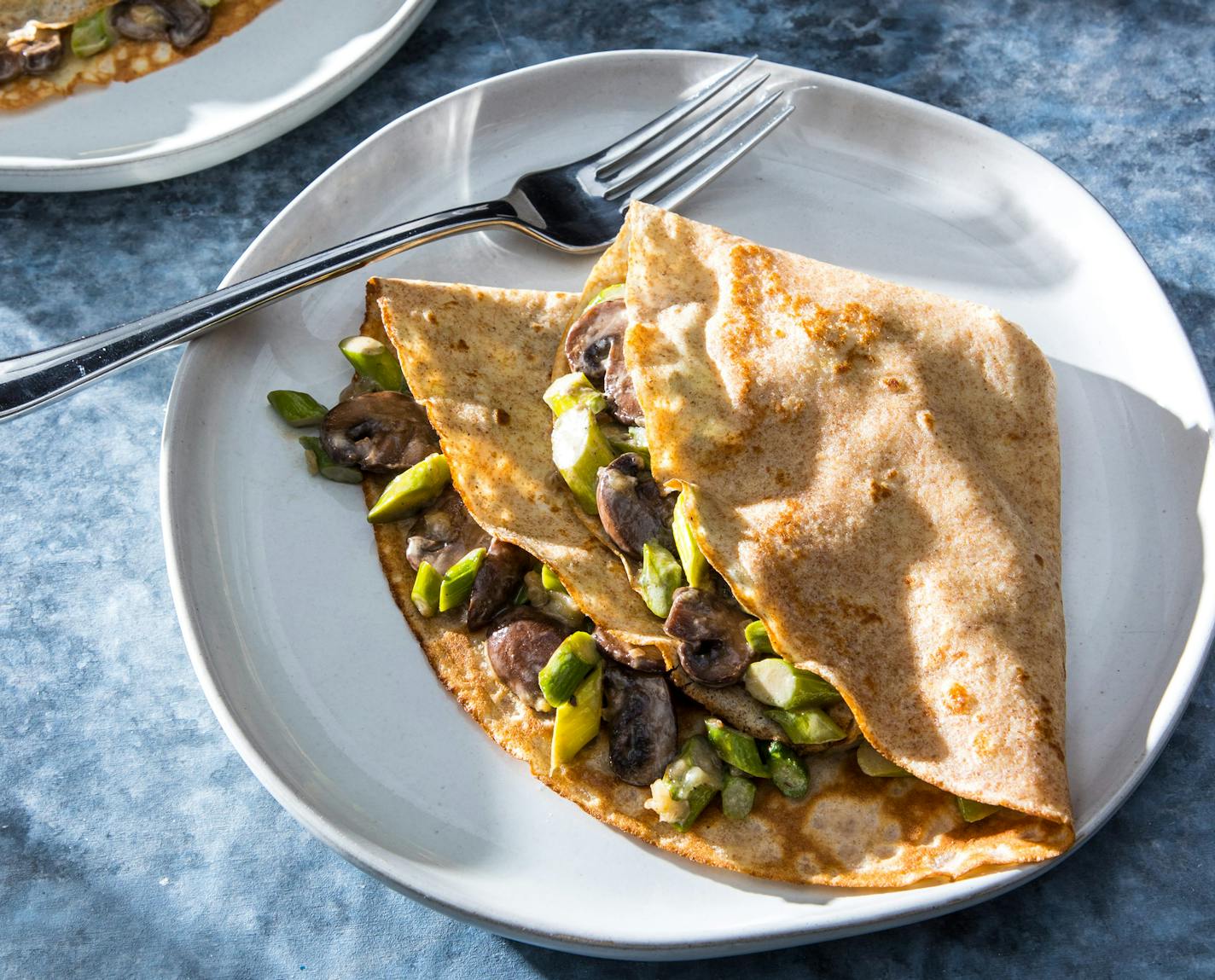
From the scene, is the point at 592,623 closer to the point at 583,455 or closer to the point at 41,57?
the point at 583,455

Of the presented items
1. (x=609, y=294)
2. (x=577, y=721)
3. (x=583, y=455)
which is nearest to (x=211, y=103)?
(x=609, y=294)

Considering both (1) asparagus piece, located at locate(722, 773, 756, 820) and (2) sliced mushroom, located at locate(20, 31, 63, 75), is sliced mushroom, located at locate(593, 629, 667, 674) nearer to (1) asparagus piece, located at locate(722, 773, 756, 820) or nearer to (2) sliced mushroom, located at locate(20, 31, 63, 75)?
(1) asparagus piece, located at locate(722, 773, 756, 820)

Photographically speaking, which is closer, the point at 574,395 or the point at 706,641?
the point at 706,641

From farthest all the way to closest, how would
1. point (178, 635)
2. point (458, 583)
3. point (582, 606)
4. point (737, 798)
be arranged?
1. point (178, 635)
2. point (458, 583)
3. point (582, 606)
4. point (737, 798)

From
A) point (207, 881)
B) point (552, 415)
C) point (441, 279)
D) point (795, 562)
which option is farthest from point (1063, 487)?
point (207, 881)

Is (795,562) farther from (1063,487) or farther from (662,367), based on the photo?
(1063,487)

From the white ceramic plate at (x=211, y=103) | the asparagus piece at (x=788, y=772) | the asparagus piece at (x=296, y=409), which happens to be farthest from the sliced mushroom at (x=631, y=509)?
the white ceramic plate at (x=211, y=103)

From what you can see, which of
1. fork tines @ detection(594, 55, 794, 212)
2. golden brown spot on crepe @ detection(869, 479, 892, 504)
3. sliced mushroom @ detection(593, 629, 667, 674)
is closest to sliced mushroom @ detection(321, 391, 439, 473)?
sliced mushroom @ detection(593, 629, 667, 674)

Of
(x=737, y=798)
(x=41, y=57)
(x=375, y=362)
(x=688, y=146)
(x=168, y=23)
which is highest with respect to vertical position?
(x=688, y=146)
